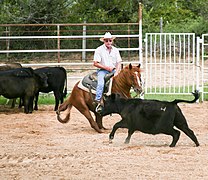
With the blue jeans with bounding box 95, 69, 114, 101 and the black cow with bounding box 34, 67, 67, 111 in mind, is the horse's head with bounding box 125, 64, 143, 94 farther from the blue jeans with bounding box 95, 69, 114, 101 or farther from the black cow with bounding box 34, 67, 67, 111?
the black cow with bounding box 34, 67, 67, 111

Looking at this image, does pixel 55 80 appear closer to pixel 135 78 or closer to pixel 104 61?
pixel 104 61

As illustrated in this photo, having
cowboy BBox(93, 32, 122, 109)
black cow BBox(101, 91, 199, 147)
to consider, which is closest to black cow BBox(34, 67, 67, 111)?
cowboy BBox(93, 32, 122, 109)

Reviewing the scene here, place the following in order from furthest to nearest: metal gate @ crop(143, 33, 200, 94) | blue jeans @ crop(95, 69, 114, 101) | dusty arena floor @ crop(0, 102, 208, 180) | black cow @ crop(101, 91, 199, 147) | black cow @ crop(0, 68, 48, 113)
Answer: metal gate @ crop(143, 33, 200, 94) < black cow @ crop(0, 68, 48, 113) < blue jeans @ crop(95, 69, 114, 101) < black cow @ crop(101, 91, 199, 147) < dusty arena floor @ crop(0, 102, 208, 180)

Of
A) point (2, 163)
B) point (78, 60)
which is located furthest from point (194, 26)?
point (2, 163)

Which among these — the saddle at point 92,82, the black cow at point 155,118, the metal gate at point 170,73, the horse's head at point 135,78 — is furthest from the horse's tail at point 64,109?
the metal gate at point 170,73

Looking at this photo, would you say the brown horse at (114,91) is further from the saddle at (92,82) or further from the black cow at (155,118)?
the black cow at (155,118)

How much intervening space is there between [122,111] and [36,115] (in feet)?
17.2

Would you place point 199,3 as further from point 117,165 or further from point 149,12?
point 117,165

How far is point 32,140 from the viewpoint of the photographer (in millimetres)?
13234

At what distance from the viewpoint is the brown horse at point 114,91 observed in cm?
1412

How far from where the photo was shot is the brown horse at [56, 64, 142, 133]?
46.3 feet

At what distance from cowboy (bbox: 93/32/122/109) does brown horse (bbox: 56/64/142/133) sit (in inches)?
8.7

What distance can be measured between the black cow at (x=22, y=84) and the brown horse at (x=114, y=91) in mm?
3014

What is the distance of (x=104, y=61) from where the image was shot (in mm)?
14328
